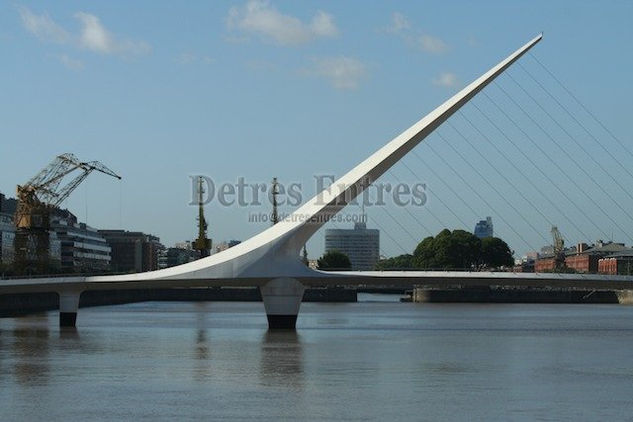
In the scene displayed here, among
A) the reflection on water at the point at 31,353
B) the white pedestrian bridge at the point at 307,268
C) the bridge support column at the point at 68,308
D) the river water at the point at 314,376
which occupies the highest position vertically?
the white pedestrian bridge at the point at 307,268

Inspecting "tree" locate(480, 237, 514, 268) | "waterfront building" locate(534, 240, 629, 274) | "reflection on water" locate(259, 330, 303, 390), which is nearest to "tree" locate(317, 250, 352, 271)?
"tree" locate(480, 237, 514, 268)

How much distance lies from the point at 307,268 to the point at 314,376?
1905 centimetres

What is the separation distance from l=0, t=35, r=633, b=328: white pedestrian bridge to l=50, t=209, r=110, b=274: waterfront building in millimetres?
90893

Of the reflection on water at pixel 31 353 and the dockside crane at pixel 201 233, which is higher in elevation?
the dockside crane at pixel 201 233

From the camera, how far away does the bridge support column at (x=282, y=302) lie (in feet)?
162

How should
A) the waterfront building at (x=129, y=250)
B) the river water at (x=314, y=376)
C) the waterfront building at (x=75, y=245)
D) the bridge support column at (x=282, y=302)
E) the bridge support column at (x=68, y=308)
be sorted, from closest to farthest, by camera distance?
the river water at (x=314, y=376), the bridge support column at (x=282, y=302), the bridge support column at (x=68, y=308), the waterfront building at (x=75, y=245), the waterfront building at (x=129, y=250)

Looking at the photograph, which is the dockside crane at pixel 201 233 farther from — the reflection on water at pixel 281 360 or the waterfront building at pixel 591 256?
the reflection on water at pixel 281 360

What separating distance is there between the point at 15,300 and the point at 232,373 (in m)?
49.2

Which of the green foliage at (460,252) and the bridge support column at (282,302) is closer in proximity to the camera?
the bridge support column at (282,302)

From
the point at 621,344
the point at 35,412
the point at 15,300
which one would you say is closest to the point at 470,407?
the point at 35,412

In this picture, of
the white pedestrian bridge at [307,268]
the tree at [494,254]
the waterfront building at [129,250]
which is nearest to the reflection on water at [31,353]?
the white pedestrian bridge at [307,268]

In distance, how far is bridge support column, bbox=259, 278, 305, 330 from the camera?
4928cm

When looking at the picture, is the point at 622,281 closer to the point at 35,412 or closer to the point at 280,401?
the point at 280,401

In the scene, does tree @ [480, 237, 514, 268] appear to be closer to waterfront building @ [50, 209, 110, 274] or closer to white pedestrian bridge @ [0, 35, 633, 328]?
waterfront building @ [50, 209, 110, 274]
